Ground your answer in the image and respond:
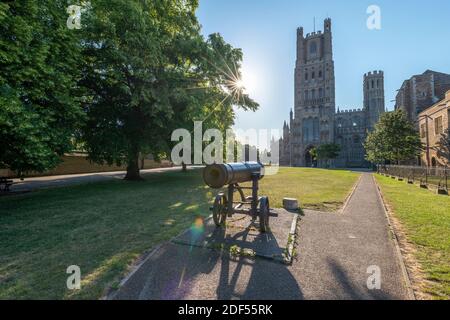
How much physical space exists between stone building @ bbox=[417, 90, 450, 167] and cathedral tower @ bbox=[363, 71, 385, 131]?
2396 inches

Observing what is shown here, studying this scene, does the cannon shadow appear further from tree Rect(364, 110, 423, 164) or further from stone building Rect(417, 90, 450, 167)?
tree Rect(364, 110, 423, 164)

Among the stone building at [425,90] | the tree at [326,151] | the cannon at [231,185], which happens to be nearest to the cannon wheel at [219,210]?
the cannon at [231,185]

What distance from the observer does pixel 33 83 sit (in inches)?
321

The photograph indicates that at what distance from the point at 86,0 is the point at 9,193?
467 inches

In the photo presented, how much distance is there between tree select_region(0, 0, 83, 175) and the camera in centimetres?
711

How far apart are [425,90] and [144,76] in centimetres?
5247

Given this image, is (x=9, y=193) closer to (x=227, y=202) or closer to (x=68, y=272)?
(x=68, y=272)

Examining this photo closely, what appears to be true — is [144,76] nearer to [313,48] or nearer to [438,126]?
[438,126]

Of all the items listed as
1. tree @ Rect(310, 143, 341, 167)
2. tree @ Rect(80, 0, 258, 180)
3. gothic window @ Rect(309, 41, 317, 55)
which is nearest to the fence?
tree @ Rect(80, 0, 258, 180)

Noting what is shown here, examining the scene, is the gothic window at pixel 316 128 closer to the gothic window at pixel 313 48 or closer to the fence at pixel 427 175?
the gothic window at pixel 313 48

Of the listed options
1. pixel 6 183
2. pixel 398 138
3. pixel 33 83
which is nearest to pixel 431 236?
pixel 33 83

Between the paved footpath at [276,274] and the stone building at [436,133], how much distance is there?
28.5 m
